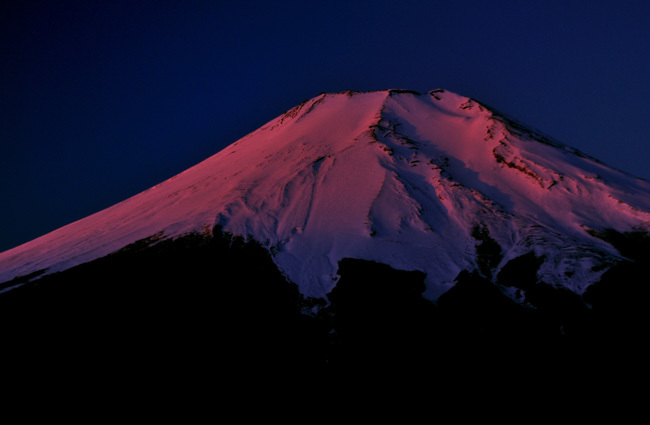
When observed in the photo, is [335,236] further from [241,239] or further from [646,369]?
[646,369]

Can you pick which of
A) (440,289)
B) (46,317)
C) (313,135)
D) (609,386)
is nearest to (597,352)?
(609,386)

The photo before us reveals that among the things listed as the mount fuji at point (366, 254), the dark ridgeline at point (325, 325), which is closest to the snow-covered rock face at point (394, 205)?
the mount fuji at point (366, 254)

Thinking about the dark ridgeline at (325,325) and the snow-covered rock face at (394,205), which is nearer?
the dark ridgeline at (325,325)

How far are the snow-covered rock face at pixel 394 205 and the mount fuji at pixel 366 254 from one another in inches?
3.9

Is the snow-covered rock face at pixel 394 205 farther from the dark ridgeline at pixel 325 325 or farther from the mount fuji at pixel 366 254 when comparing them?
the dark ridgeline at pixel 325 325

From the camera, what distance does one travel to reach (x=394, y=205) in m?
19.9

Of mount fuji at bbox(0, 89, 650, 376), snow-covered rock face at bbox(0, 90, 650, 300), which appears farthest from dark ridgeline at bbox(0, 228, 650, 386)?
snow-covered rock face at bbox(0, 90, 650, 300)

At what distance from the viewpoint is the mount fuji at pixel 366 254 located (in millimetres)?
13625

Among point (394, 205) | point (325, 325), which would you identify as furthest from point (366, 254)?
point (394, 205)

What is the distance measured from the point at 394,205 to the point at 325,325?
829 cm

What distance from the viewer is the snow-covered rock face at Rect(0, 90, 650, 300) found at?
54.0 feet

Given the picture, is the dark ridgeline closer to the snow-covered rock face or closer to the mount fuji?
the mount fuji

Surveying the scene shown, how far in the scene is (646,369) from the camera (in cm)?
1204

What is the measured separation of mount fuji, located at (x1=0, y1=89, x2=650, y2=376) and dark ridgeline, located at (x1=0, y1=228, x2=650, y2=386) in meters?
0.07
